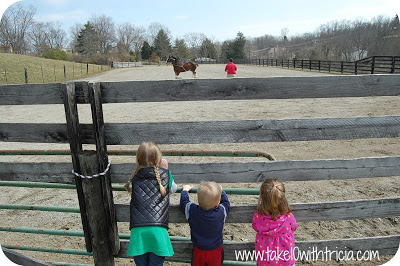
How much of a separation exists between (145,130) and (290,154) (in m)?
4.87

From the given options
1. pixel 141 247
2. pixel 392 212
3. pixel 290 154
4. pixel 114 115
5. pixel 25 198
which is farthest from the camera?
pixel 114 115

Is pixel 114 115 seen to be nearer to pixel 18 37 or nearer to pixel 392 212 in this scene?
pixel 392 212

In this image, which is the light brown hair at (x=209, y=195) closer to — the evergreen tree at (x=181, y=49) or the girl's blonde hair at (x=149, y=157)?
the girl's blonde hair at (x=149, y=157)

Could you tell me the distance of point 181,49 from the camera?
3583 inches

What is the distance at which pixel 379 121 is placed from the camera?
2.51 metres

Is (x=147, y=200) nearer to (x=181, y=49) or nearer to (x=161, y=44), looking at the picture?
(x=161, y=44)

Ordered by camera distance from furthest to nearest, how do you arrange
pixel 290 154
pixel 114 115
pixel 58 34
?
pixel 58 34 → pixel 114 115 → pixel 290 154

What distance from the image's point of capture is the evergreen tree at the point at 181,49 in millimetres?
89938

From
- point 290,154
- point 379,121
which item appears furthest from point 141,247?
point 290,154

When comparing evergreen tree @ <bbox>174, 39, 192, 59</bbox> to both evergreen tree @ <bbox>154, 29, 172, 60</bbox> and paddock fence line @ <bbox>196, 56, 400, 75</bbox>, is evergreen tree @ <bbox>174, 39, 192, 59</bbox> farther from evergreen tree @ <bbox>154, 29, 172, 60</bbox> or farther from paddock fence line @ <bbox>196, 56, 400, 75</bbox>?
paddock fence line @ <bbox>196, 56, 400, 75</bbox>

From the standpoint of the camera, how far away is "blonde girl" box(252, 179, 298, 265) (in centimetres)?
232

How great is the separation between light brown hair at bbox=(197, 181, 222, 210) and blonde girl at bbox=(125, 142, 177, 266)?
0.94 ft

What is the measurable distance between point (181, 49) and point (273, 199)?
92.7 metres

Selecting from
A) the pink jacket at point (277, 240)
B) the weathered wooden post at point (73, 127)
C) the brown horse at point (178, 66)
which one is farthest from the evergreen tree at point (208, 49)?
the pink jacket at point (277, 240)
